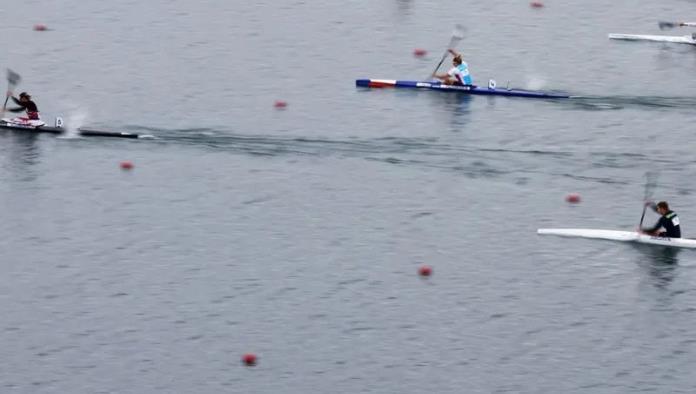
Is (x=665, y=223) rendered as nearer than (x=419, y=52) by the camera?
Yes

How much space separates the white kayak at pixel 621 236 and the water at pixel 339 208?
1.05 ft

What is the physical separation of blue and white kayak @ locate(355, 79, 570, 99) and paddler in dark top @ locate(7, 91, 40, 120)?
12344mm

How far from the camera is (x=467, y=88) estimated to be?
59656 mm

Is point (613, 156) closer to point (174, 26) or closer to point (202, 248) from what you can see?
point (202, 248)

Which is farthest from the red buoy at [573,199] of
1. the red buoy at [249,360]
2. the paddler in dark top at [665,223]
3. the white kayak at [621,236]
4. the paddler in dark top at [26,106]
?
the paddler in dark top at [26,106]

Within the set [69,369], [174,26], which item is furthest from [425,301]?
[174,26]

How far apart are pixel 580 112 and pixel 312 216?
12.5 meters

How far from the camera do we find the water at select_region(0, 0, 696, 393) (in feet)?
137

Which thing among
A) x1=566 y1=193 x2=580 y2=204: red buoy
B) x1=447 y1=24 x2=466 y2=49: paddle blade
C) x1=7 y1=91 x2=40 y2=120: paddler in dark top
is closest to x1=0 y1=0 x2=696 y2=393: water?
x1=566 y1=193 x2=580 y2=204: red buoy

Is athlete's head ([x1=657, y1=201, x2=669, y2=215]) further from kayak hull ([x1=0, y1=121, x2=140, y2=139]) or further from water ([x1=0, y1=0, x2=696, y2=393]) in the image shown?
kayak hull ([x1=0, y1=121, x2=140, y2=139])

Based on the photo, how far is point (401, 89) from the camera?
198 feet

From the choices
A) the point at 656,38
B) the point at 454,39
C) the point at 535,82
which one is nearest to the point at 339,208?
the point at 454,39

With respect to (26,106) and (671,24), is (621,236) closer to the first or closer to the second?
(671,24)

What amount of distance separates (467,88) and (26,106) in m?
15.4
